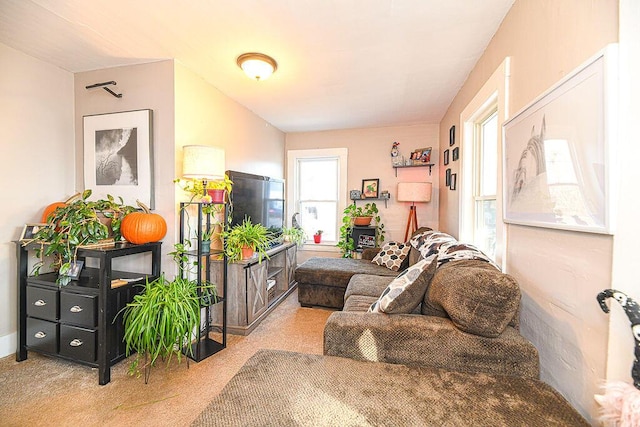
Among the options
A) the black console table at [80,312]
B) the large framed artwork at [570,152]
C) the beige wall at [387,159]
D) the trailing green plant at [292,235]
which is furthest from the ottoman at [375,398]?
the beige wall at [387,159]

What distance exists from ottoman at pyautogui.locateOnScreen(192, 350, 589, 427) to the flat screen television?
6.51 ft

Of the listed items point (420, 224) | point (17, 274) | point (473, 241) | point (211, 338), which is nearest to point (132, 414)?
point (211, 338)

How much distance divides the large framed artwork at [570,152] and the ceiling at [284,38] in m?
0.92

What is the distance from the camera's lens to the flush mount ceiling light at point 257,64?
2143mm

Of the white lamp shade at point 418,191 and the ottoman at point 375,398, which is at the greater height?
the white lamp shade at point 418,191

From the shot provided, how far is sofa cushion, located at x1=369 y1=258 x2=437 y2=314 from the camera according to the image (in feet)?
4.89

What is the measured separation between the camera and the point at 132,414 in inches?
60.6

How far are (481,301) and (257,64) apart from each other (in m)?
2.27

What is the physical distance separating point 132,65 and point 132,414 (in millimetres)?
2678

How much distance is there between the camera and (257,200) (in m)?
3.31

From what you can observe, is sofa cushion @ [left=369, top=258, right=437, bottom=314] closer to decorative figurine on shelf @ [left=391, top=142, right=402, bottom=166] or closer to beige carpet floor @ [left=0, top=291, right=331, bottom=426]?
beige carpet floor @ [left=0, top=291, right=331, bottom=426]

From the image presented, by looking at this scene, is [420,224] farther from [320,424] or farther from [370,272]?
[320,424]

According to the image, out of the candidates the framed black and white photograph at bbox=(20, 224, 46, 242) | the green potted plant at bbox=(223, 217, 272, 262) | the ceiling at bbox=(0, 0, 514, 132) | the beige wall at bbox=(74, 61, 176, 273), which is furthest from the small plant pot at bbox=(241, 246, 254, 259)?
the ceiling at bbox=(0, 0, 514, 132)

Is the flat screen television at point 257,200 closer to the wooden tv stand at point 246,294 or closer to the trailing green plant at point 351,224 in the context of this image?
the wooden tv stand at point 246,294
